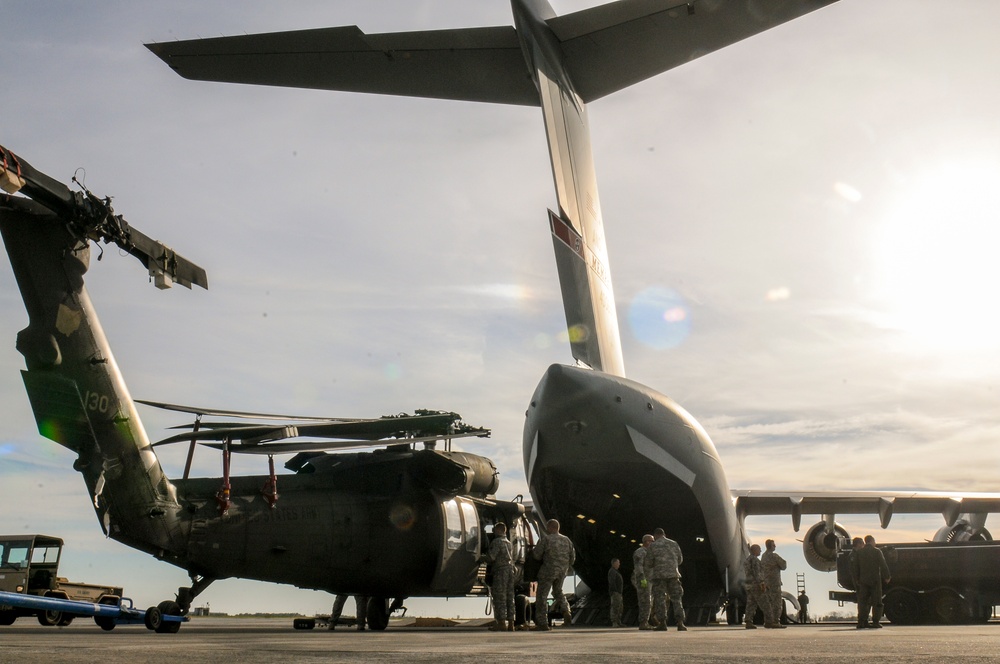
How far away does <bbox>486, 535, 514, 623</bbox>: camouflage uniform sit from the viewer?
10.7 m

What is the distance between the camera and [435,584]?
11.5m

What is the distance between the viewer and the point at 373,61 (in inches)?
493

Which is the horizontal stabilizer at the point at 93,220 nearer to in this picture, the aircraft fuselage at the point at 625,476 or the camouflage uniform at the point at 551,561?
the aircraft fuselage at the point at 625,476

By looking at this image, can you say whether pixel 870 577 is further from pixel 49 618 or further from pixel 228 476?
pixel 49 618

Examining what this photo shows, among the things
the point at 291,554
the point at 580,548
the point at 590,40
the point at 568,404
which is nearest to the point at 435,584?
the point at 291,554

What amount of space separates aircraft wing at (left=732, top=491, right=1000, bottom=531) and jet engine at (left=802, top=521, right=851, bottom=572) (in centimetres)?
48

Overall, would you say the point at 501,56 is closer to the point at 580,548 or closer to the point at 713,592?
the point at 580,548

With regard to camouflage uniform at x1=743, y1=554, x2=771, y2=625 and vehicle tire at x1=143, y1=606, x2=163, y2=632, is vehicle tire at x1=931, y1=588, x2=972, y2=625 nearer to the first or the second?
camouflage uniform at x1=743, y1=554, x2=771, y2=625

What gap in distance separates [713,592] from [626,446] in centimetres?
513

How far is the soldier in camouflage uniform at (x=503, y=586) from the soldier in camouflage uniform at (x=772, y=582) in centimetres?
381

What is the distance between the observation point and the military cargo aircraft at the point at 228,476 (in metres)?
9.02

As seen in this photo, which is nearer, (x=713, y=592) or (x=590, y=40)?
(x=590, y=40)

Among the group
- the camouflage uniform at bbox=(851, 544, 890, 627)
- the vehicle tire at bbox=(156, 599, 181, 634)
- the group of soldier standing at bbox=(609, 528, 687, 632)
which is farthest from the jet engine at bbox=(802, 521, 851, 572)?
the vehicle tire at bbox=(156, 599, 181, 634)

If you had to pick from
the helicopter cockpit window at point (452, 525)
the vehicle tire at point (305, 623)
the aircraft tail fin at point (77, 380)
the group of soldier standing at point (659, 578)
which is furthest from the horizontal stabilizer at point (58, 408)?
the group of soldier standing at point (659, 578)
